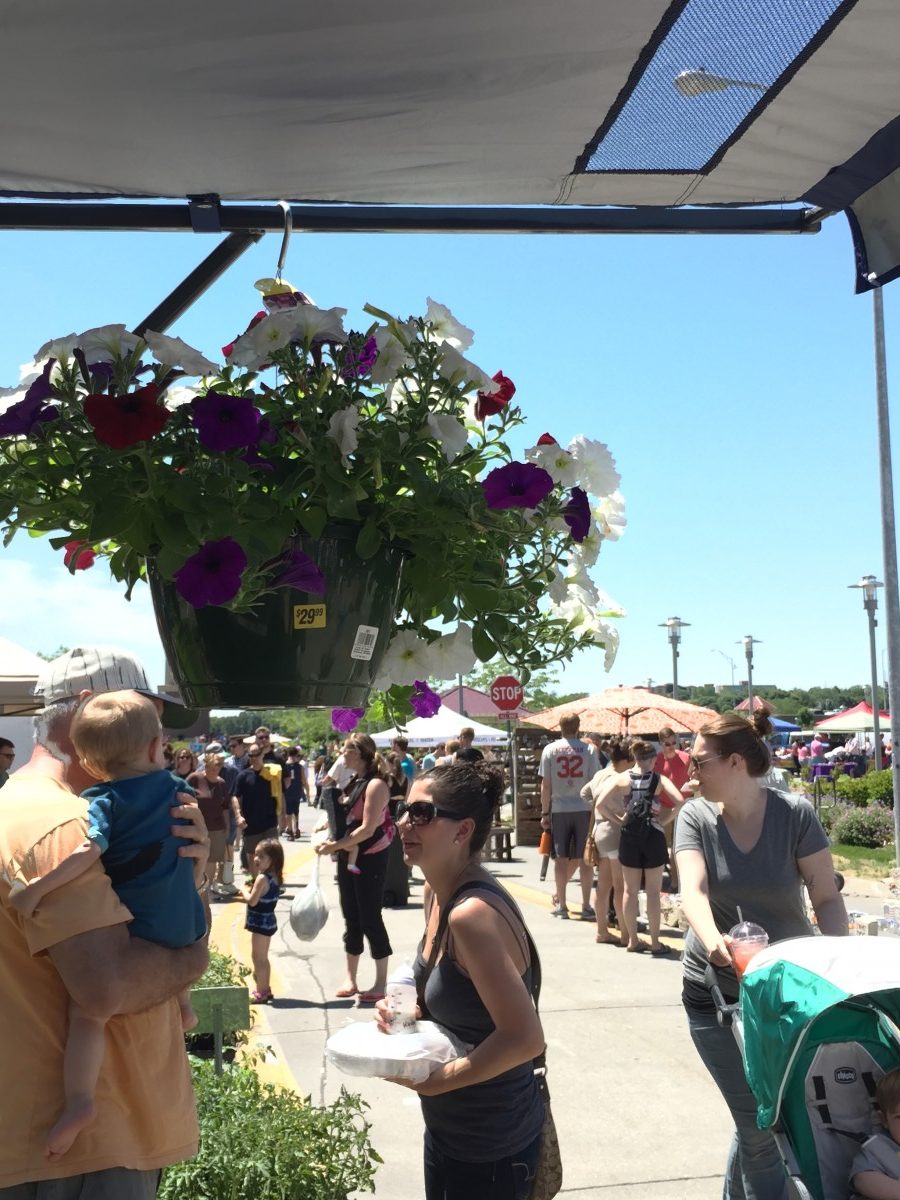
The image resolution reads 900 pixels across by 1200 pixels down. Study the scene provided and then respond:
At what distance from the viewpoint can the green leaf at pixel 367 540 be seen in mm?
1884

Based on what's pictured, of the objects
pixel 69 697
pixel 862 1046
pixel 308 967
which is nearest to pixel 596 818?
pixel 308 967

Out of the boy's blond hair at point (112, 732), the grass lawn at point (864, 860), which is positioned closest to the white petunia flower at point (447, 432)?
the boy's blond hair at point (112, 732)

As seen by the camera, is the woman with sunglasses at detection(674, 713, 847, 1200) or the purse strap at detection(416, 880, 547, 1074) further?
the woman with sunglasses at detection(674, 713, 847, 1200)

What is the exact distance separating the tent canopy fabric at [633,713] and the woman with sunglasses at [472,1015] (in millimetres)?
14115

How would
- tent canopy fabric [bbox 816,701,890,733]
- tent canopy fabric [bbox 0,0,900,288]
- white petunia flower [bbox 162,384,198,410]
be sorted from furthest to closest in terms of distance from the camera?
tent canopy fabric [bbox 816,701,890,733]
white petunia flower [bbox 162,384,198,410]
tent canopy fabric [bbox 0,0,900,288]

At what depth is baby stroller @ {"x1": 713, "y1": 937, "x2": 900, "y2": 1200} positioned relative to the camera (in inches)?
132

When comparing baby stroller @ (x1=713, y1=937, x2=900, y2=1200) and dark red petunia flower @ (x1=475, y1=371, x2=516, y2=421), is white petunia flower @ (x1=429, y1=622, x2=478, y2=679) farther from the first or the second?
baby stroller @ (x1=713, y1=937, x2=900, y2=1200)

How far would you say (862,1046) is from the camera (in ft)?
11.8

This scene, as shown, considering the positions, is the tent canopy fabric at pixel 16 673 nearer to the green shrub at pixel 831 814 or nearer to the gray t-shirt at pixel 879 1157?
the gray t-shirt at pixel 879 1157

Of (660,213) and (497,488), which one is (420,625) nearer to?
(497,488)

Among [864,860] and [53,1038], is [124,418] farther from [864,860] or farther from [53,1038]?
[864,860]

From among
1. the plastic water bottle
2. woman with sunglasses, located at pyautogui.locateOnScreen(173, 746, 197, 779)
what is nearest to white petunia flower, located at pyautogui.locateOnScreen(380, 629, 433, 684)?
the plastic water bottle

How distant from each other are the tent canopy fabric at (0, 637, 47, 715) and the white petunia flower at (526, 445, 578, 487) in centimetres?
883

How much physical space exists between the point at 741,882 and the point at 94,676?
2.50m
